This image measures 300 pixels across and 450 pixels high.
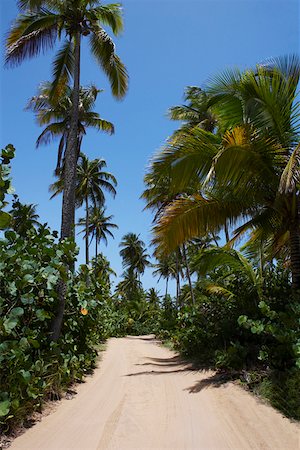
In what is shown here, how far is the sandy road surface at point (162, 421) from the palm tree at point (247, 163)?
2823 mm

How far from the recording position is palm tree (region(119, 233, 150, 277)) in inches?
1975

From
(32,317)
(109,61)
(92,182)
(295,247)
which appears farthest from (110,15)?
(92,182)

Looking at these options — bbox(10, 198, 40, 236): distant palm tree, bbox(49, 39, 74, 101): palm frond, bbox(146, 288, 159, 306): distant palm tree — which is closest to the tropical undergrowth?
bbox(10, 198, 40, 236): distant palm tree

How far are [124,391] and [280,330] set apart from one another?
10.6ft

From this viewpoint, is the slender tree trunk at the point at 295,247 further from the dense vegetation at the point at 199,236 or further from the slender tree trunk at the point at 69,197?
the slender tree trunk at the point at 69,197

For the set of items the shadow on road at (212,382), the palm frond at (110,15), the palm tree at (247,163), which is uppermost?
the palm frond at (110,15)

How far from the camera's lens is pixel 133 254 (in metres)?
50.3

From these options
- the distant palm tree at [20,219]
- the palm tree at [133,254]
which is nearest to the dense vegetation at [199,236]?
the distant palm tree at [20,219]

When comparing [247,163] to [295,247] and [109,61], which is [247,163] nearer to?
[295,247]

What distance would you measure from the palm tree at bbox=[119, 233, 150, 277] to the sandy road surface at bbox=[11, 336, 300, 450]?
42.2 m

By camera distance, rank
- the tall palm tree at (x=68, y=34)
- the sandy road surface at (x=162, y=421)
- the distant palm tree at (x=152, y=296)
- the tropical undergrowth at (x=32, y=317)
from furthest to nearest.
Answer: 1. the distant palm tree at (x=152, y=296)
2. the tall palm tree at (x=68, y=34)
3. the tropical undergrowth at (x=32, y=317)
4. the sandy road surface at (x=162, y=421)

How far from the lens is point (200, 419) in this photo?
5.32m

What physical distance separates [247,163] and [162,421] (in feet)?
16.5

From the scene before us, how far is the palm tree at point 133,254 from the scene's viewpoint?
50.2 m
